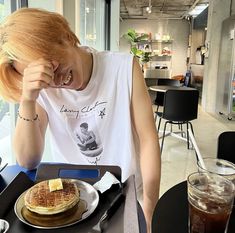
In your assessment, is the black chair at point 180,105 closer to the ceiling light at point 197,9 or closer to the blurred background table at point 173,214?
the blurred background table at point 173,214

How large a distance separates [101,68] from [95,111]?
7.1 inches

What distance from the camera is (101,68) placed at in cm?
110

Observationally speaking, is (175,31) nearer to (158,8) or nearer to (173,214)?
(158,8)

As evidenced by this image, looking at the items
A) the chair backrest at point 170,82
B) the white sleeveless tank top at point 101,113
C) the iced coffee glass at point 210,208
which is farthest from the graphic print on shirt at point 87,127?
the chair backrest at point 170,82

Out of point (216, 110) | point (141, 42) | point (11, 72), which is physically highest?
point (141, 42)

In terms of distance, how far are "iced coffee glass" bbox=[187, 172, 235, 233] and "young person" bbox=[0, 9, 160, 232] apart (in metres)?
→ 0.35

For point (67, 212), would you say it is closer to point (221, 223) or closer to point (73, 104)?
point (221, 223)

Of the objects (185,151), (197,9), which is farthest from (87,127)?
(197,9)

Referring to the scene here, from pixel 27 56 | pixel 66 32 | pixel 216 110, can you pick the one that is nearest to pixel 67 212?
pixel 27 56

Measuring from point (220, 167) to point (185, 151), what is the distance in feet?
10.4

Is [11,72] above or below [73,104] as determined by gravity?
above

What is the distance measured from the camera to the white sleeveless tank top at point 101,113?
1.08 m

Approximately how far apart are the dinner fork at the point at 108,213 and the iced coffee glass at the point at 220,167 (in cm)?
25

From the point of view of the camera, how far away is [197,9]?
31.5ft
